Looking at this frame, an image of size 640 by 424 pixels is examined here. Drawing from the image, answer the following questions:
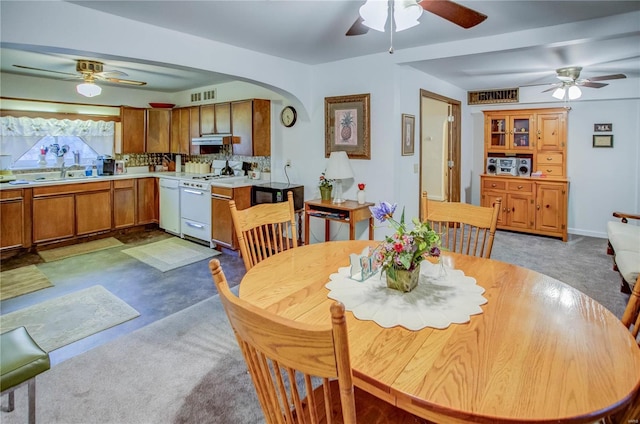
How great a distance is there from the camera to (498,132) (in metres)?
6.04

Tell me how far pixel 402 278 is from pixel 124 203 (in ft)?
17.7

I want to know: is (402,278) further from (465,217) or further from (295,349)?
(465,217)

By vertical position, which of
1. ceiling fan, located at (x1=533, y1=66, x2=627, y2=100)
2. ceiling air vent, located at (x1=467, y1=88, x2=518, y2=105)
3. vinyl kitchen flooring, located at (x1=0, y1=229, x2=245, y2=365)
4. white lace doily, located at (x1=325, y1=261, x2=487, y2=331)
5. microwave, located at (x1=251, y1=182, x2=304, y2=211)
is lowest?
vinyl kitchen flooring, located at (x1=0, y1=229, x2=245, y2=365)

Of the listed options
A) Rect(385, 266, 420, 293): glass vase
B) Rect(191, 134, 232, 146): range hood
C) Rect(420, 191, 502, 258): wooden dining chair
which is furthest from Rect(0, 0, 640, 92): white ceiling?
Rect(385, 266, 420, 293): glass vase

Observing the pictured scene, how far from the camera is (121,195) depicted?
18.6 ft

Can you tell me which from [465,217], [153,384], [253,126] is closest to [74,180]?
[253,126]

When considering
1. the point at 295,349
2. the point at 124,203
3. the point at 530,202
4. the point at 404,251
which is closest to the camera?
the point at 295,349

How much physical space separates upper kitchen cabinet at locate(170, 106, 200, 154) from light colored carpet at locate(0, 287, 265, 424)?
373 centimetres

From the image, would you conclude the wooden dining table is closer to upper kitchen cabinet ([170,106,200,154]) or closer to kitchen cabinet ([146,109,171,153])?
upper kitchen cabinet ([170,106,200,154])

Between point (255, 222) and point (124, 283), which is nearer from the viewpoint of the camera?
point (255, 222)

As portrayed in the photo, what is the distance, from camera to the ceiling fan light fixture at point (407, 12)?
184 cm

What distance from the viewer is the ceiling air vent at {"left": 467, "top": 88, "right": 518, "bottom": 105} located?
5781 millimetres

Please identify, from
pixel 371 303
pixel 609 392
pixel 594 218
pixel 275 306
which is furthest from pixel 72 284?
pixel 594 218

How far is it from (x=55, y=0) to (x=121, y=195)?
11.8ft
